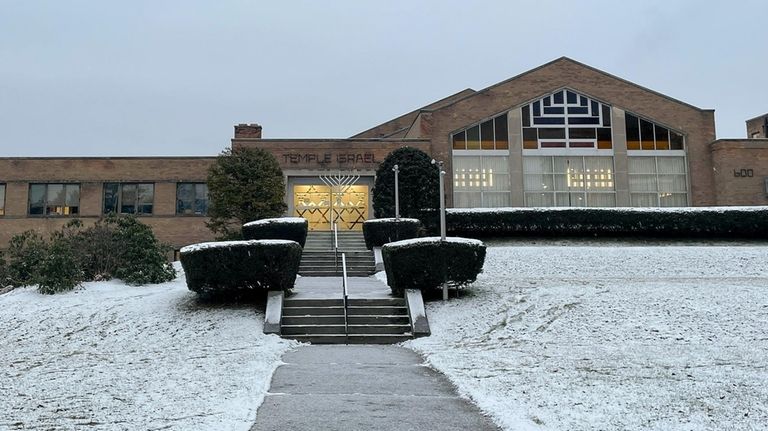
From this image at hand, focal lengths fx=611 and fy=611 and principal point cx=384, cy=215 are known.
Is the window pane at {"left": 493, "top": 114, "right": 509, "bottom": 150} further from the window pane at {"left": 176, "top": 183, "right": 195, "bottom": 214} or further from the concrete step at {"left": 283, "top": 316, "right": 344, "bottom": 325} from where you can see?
the concrete step at {"left": 283, "top": 316, "right": 344, "bottom": 325}

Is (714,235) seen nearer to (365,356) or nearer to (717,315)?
(717,315)

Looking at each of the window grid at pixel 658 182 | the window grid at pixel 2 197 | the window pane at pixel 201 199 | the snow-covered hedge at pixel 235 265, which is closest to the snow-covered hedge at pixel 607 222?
the window grid at pixel 658 182

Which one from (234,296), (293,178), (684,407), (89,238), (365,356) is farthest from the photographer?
(293,178)

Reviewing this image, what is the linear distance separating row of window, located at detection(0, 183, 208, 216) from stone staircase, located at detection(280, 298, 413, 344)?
56.4 ft

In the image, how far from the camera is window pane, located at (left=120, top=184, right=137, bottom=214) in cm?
2823

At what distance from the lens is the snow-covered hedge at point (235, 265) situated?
12.4 m

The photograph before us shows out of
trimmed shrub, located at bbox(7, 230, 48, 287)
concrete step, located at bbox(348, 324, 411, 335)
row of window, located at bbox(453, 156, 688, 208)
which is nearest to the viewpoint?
concrete step, located at bbox(348, 324, 411, 335)

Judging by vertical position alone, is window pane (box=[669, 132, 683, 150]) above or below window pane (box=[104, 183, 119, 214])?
above

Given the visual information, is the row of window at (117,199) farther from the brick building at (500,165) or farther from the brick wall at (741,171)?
the brick wall at (741,171)

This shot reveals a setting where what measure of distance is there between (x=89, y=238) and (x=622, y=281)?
44.2ft

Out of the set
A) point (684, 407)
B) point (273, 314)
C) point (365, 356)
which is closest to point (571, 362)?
point (684, 407)

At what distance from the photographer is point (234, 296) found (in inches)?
520

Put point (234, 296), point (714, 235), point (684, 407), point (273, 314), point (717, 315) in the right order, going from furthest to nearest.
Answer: point (714, 235) → point (234, 296) → point (273, 314) → point (717, 315) → point (684, 407)

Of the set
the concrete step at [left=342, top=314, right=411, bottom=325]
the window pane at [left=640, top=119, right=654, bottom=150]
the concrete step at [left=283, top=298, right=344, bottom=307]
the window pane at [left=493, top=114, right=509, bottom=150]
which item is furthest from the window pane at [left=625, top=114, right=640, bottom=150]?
the concrete step at [left=283, top=298, right=344, bottom=307]
